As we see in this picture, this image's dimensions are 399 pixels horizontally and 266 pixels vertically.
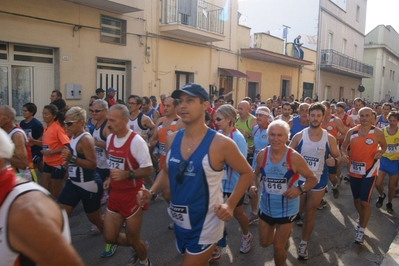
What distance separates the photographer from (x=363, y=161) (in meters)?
5.54

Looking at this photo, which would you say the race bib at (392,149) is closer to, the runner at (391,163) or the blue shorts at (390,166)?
the runner at (391,163)

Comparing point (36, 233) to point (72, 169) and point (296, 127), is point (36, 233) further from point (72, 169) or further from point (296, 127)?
point (296, 127)

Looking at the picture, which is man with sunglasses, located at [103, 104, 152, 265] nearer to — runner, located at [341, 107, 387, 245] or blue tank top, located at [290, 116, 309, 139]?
runner, located at [341, 107, 387, 245]

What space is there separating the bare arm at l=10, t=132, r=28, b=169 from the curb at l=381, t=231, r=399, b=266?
4.50 m

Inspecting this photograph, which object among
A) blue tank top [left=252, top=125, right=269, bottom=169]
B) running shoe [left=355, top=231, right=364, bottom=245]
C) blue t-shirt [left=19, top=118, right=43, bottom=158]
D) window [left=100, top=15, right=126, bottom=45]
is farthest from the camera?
window [left=100, top=15, right=126, bottom=45]

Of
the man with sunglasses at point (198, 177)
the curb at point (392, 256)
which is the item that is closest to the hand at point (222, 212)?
the man with sunglasses at point (198, 177)

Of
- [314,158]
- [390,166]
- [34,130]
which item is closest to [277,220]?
[314,158]

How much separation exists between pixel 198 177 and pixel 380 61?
152 feet

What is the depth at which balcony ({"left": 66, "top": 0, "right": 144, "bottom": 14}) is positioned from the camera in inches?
455

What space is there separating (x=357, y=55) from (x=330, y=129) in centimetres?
3323

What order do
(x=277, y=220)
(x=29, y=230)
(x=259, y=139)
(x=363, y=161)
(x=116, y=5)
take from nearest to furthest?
(x=29, y=230) → (x=277, y=220) → (x=363, y=161) → (x=259, y=139) → (x=116, y=5)

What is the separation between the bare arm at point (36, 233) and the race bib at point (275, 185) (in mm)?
2720

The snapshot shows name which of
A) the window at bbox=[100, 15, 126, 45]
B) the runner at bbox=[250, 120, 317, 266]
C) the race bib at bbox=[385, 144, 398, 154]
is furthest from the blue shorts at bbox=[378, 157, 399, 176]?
the window at bbox=[100, 15, 126, 45]

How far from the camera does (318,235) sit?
5668 mm
